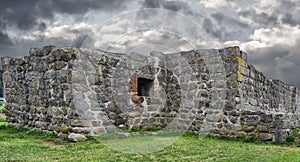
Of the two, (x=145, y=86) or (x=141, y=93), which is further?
(x=145, y=86)

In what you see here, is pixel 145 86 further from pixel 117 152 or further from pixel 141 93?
pixel 117 152

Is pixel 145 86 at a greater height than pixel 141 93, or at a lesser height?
greater

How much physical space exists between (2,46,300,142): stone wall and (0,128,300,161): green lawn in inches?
28.1

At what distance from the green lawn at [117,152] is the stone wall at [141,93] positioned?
0.71m

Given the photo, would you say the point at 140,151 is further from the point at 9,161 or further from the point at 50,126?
the point at 50,126

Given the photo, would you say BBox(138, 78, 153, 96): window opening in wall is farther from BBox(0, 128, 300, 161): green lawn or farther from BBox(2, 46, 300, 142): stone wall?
BBox(0, 128, 300, 161): green lawn

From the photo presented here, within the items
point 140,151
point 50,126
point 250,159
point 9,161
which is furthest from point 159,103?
point 9,161

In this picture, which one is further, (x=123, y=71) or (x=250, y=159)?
(x=123, y=71)

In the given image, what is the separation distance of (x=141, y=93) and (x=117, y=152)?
4.00 metres

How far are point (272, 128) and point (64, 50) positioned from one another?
5.23m

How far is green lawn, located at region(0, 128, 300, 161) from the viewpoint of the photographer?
5629 millimetres

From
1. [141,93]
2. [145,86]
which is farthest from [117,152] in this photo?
[145,86]

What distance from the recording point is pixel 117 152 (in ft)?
19.9

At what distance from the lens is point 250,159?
5.71 meters
